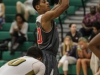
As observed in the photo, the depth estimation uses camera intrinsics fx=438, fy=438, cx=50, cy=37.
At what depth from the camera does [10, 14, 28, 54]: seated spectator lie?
1060 centimetres

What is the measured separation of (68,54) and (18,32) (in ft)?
6.19

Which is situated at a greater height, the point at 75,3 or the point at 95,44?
the point at 95,44

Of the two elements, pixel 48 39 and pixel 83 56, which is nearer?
pixel 48 39

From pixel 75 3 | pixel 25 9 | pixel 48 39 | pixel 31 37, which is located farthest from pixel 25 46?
pixel 48 39

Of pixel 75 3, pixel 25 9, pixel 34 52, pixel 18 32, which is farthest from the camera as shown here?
pixel 75 3

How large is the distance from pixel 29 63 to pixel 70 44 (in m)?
4.25

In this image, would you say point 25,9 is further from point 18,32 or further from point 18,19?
point 18,32

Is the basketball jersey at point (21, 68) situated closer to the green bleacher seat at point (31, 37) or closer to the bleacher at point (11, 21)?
the bleacher at point (11, 21)

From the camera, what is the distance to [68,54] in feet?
30.8

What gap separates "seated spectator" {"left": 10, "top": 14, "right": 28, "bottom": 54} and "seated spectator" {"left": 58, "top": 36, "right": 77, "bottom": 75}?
59.6 inches

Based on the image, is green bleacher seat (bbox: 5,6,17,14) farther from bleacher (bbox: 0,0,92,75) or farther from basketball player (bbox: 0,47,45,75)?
basketball player (bbox: 0,47,45,75)

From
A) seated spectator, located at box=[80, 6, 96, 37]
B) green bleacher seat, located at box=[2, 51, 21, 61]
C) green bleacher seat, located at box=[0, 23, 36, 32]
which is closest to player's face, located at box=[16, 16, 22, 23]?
green bleacher seat, located at box=[0, 23, 36, 32]

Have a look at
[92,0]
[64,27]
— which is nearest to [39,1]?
[64,27]

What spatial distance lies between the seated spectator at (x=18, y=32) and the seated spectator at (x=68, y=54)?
4.97 feet
